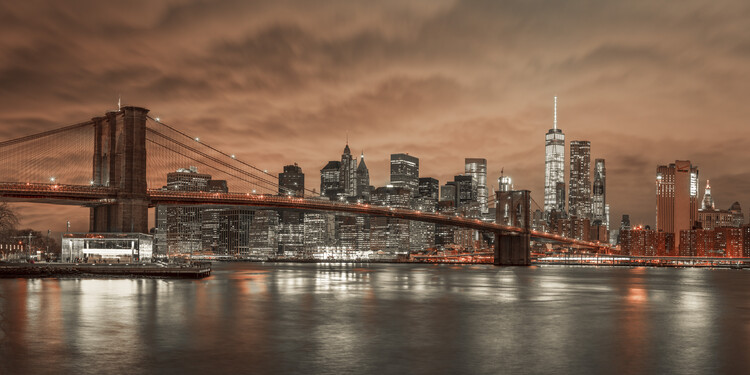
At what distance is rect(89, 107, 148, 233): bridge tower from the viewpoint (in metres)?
58.6

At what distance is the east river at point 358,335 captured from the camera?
17359 mm

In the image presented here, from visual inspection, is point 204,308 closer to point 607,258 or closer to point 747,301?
point 747,301

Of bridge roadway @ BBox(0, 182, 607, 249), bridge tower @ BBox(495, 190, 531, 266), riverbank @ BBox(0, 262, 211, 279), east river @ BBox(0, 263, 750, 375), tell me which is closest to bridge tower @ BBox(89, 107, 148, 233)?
bridge roadway @ BBox(0, 182, 607, 249)

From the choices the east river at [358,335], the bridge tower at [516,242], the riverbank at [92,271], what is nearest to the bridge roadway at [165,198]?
the riverbank at [92,271]

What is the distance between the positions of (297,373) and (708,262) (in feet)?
601

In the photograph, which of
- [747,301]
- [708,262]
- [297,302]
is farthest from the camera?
[708,262]

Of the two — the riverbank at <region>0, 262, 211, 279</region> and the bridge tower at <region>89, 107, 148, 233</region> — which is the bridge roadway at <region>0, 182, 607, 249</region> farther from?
the riverbank at <region>0, 262, 211, 279</region>

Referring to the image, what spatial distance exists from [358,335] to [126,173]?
138 ft

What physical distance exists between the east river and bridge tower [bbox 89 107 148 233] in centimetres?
1980

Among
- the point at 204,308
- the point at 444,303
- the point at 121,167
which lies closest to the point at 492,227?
the point at 121,167

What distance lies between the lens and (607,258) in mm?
184625

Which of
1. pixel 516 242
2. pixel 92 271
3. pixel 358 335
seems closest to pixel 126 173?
pixel 92 271

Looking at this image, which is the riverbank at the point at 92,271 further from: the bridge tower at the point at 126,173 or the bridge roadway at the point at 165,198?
the bridge roadway at the point at 165,198

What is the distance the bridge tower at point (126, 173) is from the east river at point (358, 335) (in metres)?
19.8
